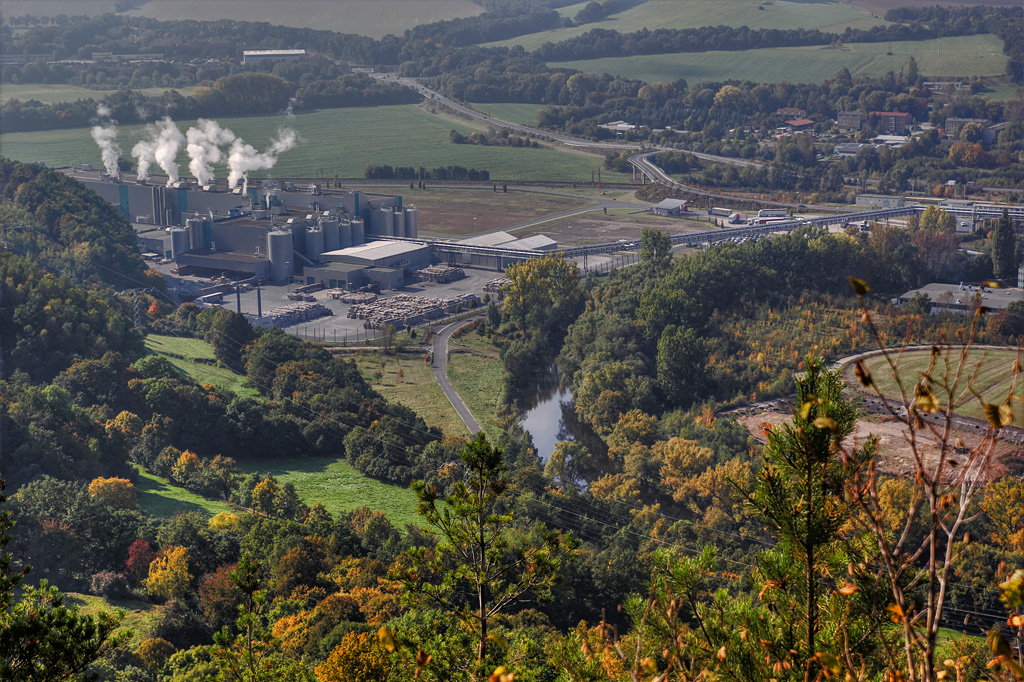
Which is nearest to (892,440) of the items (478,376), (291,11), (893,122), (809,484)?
(478,376)

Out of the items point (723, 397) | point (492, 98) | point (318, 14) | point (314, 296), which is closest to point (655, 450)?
point (723, 397)

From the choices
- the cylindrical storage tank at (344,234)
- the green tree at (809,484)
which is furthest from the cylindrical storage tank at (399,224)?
the green tree at (809,484)

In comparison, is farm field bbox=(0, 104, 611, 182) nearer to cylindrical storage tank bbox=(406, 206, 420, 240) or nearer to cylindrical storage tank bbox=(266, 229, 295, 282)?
cylindrical storage tank bbox=(406, 206, 420, 240)

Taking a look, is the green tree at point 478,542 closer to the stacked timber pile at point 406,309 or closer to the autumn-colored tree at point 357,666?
the autumn-colored tree at point 357,666

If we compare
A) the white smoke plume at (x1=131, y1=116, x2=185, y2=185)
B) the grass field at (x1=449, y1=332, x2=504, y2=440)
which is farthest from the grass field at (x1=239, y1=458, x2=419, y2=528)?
the white smoke plume at (x1=131, y1=116, x2=185, y2=185)

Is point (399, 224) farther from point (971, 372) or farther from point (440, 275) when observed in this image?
point (971, 372)

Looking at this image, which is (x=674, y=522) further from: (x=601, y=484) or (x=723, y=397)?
(x=723, y=397)
